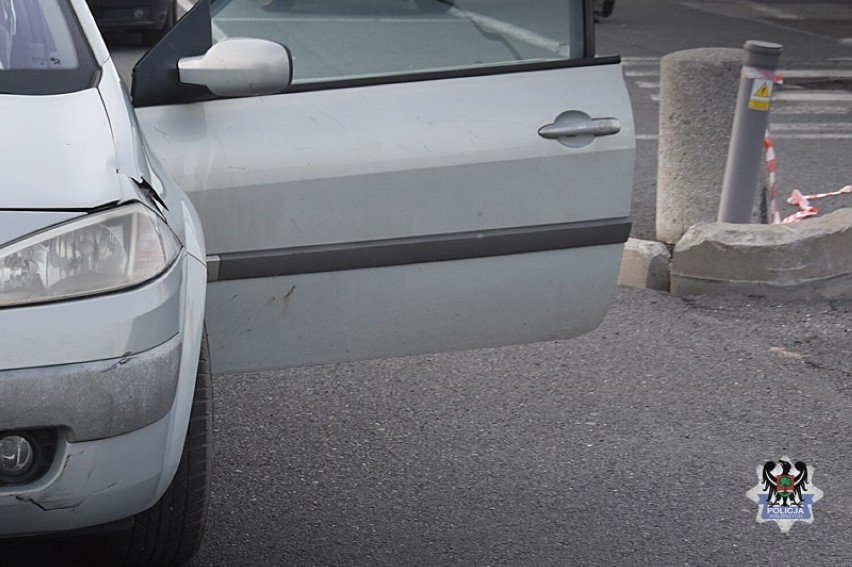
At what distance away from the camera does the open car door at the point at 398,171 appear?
11.0 feet

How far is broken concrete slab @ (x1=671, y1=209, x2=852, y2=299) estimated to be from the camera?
5379mm

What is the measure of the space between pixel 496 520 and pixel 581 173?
0.95 meters

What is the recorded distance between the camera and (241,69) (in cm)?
318

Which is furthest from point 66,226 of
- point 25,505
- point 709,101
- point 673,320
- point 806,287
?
point 709,101

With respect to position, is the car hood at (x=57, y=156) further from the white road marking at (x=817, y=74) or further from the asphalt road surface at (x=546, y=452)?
the white road marking at (x=817, y=74)

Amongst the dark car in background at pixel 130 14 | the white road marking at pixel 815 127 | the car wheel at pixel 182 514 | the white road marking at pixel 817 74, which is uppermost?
the car wheel at pixel 182 514

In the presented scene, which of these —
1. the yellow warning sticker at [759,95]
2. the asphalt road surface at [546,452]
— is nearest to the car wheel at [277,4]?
the asphalt road surface at [546,452]

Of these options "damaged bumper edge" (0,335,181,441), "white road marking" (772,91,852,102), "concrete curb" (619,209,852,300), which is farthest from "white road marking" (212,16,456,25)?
"white road marking" (772,91,852,102)

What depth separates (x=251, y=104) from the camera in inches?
133

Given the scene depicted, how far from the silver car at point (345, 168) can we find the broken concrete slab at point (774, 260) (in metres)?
1.84

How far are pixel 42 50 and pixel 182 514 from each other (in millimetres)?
1090

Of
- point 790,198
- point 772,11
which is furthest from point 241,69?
point 772,11

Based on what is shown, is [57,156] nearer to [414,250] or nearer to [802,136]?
[414,250]

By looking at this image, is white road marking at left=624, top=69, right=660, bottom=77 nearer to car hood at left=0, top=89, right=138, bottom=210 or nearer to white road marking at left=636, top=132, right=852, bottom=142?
white road marking at left=636, top=132, right=852, bottom=142
